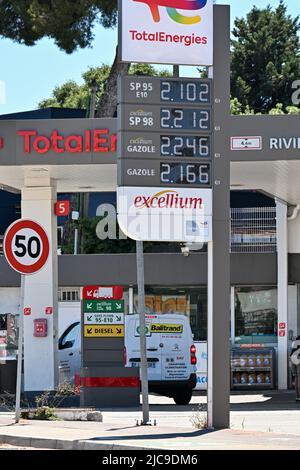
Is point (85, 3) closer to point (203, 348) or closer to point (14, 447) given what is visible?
point (203, 348)

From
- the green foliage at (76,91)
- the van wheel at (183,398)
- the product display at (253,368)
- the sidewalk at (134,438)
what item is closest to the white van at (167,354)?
the van wheel at (183,398)

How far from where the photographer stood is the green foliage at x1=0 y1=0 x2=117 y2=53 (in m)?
35.8

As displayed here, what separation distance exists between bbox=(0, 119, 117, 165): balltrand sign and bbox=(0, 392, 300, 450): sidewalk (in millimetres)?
5356

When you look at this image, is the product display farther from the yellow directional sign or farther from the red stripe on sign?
the yellow directional sign

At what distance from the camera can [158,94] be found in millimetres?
16328

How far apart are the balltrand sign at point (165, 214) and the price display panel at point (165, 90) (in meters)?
1.27

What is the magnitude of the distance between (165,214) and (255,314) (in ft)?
56.7

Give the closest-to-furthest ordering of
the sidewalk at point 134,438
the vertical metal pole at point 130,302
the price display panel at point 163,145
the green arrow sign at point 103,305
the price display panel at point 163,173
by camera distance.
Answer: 1. the sidewalk at point 134,438
2. the price display panel at point 163,173
3. the price display panel at point 163,145
4. the green arrow sign at point 103,305
5. the vertical metal pole at point 130,302

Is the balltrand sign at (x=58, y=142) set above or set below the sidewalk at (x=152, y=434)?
above

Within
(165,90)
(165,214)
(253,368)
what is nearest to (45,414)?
(165,214)

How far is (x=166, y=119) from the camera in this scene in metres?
16.3

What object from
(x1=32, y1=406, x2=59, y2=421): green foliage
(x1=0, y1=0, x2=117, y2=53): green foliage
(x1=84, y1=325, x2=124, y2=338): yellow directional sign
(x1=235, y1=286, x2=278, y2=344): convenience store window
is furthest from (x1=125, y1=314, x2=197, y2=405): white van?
(x1=0, y1=0, x2=117, y2=53): green foliage

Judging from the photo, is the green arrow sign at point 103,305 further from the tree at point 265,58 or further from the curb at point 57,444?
the tree at point 265,58

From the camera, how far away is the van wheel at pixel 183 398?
25.7m
